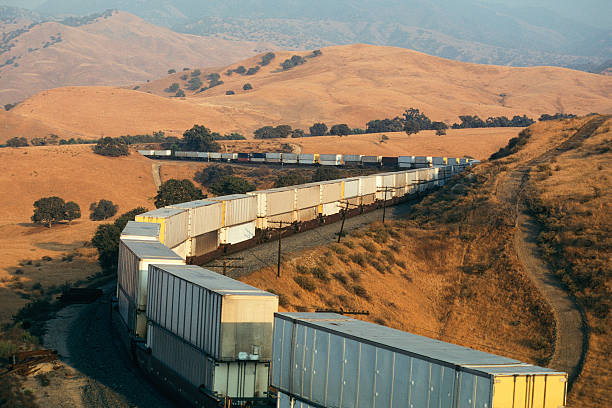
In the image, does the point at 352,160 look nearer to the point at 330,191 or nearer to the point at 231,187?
the point at 231,187

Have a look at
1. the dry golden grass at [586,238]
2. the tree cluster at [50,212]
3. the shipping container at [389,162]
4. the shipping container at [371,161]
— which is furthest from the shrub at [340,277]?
the shipping container at [371,161]

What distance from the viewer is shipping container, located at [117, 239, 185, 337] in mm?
24250

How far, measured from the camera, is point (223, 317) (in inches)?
719

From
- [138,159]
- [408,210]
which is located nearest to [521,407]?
[408,210]

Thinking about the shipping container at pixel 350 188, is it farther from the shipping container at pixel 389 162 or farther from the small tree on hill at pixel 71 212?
the shipping container at pixel 389 162

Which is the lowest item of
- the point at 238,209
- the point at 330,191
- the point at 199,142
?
the point at 238,209

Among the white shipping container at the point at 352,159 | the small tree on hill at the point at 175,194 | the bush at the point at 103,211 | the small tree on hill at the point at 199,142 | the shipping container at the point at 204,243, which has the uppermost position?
the small tree on hill at the point at 199,142

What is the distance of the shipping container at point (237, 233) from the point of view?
41906 mm

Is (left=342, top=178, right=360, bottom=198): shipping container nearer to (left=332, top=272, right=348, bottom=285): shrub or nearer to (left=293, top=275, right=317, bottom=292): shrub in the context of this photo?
(left=332, top=272, right=348, bottom=285): shrub

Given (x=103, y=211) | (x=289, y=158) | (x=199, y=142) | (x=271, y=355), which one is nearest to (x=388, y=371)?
(x=271, y=355)

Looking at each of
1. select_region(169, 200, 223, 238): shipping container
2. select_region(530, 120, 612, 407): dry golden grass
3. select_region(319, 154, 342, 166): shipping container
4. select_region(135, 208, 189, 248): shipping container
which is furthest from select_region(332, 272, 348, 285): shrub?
select_region(319, 154, 342, 166): shipping container

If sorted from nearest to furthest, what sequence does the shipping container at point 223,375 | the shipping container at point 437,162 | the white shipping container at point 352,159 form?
the shipping container at point 223,375 → the shipping container at point 437,162 → the white shipping container at point 352,159

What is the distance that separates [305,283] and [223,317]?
62.2 feet

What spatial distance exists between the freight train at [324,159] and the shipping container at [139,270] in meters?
72.7
